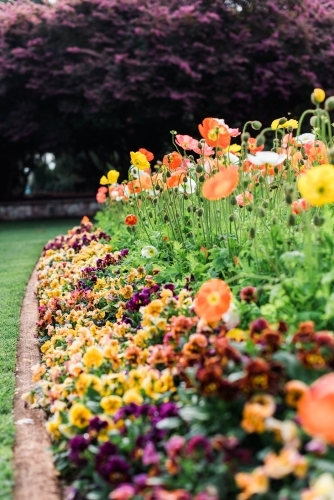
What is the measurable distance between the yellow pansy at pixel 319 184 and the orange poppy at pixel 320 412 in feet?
1.95

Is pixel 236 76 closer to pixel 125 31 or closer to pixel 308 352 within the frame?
pixel 125 31

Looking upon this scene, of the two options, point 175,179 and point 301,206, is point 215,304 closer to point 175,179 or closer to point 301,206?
point 301,206

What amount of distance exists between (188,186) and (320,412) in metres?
2.08

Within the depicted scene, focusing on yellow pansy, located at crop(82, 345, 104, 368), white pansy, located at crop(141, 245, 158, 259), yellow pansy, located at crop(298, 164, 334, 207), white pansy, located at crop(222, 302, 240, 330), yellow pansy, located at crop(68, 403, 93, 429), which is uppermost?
yellow pansy, located at crop(298, 164, 334, 207)

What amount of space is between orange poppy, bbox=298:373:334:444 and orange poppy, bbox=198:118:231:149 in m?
1.60

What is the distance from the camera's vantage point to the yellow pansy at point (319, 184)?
1.69 meters

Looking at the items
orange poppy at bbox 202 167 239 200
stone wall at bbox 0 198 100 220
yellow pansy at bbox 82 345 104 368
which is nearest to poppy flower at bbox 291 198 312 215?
orange poppy at bbox 202 167 239 200

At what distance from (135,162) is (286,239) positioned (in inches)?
39.2

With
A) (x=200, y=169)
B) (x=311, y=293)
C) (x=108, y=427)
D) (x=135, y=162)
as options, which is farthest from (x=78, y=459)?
(x=135, y=162)

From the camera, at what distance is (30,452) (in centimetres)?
195

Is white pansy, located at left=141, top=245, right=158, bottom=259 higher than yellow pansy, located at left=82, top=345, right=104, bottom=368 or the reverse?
higher

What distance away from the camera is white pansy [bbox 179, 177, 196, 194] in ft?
10.5

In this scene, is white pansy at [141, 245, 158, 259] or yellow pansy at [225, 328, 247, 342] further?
white pansy at [141, 245, 158, 259]

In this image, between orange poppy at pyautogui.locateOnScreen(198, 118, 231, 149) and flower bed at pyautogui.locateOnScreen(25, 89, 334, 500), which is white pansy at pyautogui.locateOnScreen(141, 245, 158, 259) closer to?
flower bed at pyautogui.locateOnScreen(25, 89, 334, 500)
